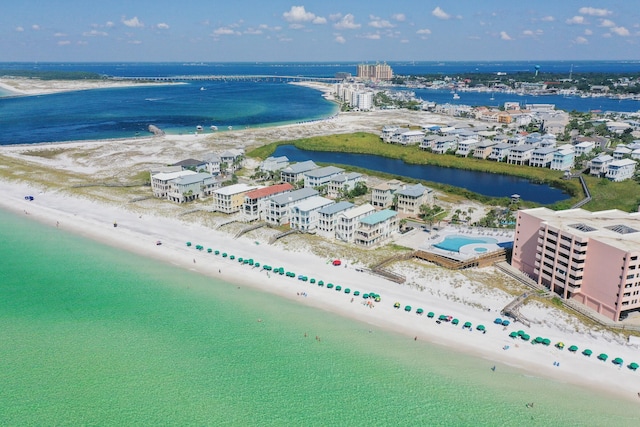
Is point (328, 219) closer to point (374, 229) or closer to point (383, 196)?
point (374, 229)

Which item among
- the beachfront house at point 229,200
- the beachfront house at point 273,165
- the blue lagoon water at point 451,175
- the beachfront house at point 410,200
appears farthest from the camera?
the beachfront house at point 273,165

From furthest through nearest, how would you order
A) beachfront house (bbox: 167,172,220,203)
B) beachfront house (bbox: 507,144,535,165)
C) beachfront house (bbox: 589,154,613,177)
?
beachfront house (bbox: 507,144,535,165)
beachfront house (bbox: 589,154,613,177)
beachfront house (bbox: 167,172,220,203)

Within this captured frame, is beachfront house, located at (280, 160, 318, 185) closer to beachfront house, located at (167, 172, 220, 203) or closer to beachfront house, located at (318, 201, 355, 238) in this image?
beachfront house, located at (167, 172, 220, 203)

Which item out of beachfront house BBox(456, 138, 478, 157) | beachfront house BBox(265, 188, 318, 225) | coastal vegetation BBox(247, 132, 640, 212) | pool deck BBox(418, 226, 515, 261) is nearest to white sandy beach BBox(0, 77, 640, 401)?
pool deck BBox(418, 226, 515, 261)

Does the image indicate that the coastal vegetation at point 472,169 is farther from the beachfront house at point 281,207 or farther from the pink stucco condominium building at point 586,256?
the beachfront house at point 281,207

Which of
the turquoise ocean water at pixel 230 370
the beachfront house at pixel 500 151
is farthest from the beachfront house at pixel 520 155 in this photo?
the turquoise ocean water at pixel 230 370
